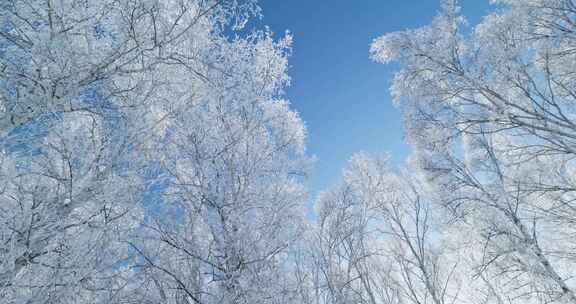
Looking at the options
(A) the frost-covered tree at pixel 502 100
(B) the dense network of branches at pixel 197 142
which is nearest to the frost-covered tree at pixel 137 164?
(B) the dense network of branches at pixel 197 142

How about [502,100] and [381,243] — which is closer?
[502,100]

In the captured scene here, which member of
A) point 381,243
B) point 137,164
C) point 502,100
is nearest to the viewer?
point 137,164

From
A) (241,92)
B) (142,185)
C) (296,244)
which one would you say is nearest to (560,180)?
(296,244)

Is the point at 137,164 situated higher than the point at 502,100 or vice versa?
the point at 502,100

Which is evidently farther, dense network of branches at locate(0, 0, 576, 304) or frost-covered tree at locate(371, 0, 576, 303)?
frost-covered tree at locate(371, 0, 576, 303)

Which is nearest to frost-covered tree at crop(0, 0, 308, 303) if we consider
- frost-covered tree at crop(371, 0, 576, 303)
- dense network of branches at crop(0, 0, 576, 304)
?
dense network of branches at crop(0, 0, 576, 304)

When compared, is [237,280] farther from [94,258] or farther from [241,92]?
[241,92]

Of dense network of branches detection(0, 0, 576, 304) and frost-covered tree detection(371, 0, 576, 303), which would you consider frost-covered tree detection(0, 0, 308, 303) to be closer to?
dense network of branches detection(0, 0, 576, 304)

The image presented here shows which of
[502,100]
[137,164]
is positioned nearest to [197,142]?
[137,164]

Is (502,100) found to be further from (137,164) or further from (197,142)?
(137,164)

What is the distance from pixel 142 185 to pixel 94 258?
791mm

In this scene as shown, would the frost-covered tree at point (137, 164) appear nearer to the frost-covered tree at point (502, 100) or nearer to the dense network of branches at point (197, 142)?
the dense network of branches at point (197, 142)

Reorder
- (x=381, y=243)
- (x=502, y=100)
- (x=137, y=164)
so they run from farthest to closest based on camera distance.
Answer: (x=381, y=243)
(x=502, y=100)
(x=137, y=164)

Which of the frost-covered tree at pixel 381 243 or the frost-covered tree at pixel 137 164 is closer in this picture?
the frost-covered tree at pixel 137 164
